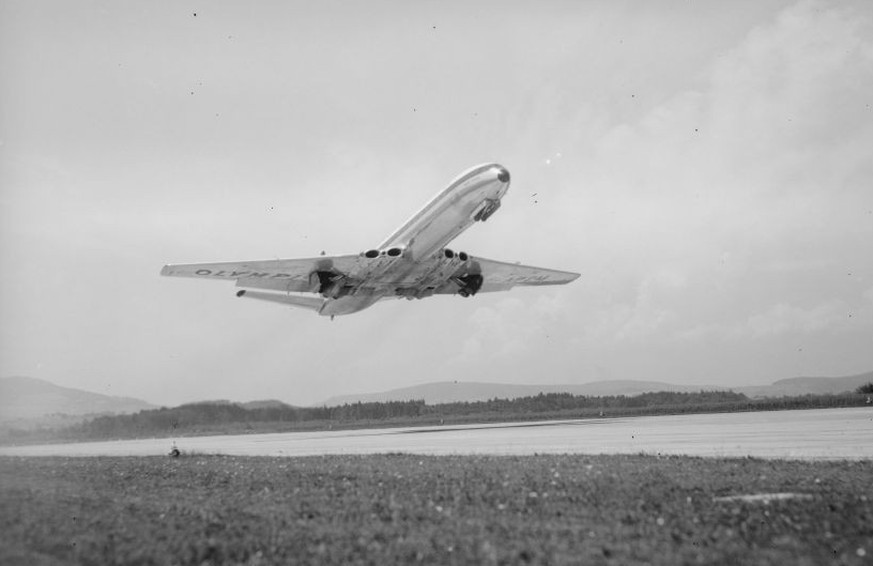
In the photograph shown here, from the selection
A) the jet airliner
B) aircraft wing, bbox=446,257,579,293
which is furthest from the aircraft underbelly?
aircraft wing, bbox=446,257,579,293

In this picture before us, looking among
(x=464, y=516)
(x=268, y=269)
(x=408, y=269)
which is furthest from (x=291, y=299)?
(x=464, y=516)

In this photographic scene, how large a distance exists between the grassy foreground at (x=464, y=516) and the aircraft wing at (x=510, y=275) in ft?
92.6

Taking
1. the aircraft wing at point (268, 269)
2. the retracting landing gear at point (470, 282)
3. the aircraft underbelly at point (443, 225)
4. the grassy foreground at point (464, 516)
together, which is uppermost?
the aircraft underbelly at point (443, 225)

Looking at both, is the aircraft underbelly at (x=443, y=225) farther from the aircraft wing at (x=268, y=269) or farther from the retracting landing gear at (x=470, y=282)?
the retracting landing gear at (x=470, y=282)

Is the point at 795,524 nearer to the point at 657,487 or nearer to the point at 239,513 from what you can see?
the point at 657,487

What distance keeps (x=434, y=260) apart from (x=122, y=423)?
34.0 meters

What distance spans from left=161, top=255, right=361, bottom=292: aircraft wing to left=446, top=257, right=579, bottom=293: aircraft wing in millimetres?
8676

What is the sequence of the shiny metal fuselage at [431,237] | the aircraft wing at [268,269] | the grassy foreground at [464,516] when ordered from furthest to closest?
1. the aircraft wing at [268,269]
2. the shiny metal fuselage at [431,237]
3. the grassy foreground at [464,516]

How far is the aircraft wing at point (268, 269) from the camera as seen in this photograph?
113 ft

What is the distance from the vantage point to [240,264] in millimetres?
34688

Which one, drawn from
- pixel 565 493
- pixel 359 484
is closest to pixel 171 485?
pixel 359 484

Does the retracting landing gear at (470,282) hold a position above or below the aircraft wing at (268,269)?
below

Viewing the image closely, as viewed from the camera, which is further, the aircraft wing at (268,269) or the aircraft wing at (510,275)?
the aircraft wing at (510,275)

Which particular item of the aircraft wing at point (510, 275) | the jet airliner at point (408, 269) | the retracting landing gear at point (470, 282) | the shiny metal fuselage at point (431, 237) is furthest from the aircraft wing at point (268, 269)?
the aircraft wing at point (510, 275)
